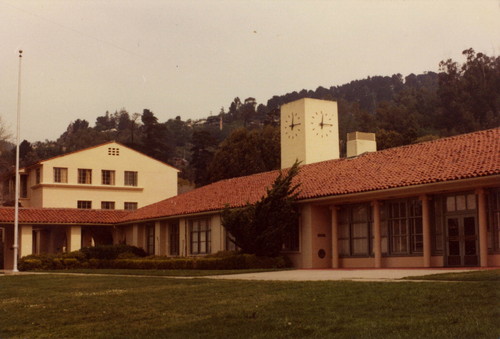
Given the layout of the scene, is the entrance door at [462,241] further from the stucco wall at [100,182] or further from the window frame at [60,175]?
the window frame at [60,175]

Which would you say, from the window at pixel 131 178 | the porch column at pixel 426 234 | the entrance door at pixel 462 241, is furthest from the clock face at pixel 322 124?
the window at pixel 131 178

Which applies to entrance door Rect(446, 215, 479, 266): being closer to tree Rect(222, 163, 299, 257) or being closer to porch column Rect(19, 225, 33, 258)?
tree Rect(222, 163, 299, 257)

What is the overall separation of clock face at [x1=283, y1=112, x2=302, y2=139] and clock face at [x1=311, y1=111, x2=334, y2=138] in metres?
0.87

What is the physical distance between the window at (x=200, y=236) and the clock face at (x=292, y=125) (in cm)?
905

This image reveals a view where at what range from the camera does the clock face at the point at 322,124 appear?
44.5 m

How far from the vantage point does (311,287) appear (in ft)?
51.1

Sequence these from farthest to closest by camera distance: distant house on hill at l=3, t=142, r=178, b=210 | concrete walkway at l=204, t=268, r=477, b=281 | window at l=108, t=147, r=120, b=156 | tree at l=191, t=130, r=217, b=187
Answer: tree at l=191, t=130, r=217, b=187
window at l=108, t=147, r=120, b=156
distant house on hill at l=3, t=142, r=178, b=210
concrete walkway at l=204, t=268, r=477, b=281

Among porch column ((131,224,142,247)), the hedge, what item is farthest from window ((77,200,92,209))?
the hedge

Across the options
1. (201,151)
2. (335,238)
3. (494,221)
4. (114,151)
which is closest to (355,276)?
(494,221)

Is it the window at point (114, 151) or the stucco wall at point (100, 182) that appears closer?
the stucco wall at point (100, 182)

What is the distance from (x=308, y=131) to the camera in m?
44.1

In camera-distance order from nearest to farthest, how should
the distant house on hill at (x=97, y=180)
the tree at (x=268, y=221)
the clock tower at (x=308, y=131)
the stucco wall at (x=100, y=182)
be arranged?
the tree at (x=268, y=221)
the clock tower at (x=308, y=131)
the stucco wall at (x=100, y=182)
the distant house on hill at (x=97, y=180)

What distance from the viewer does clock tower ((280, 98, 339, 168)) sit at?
44.0 metres

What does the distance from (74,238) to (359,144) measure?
826 inches
